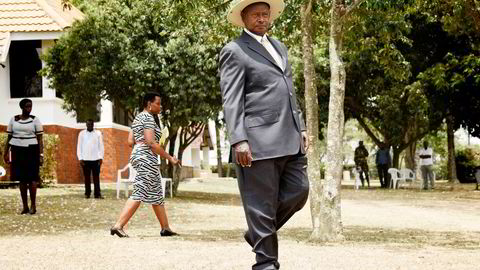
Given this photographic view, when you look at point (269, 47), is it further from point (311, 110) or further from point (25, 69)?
point (25, 69)

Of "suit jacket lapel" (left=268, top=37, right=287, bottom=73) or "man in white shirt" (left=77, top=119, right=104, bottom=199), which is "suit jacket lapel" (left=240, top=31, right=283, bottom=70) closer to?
"suit jacket lapel" (left=268, top=37, right=287, bottom=73)

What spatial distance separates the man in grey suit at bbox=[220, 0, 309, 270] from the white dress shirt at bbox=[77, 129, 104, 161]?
1325cm

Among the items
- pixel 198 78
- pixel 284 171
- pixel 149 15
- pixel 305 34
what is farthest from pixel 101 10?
pixel 284 171

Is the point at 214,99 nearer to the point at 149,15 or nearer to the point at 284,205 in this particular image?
the point at 149,15

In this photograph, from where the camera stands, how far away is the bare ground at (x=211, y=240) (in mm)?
7934

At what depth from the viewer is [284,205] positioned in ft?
20.2

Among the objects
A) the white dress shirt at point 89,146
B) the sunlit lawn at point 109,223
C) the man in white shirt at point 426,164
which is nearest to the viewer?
the sunlit lawn at point 109,223

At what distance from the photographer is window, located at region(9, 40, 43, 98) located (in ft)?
89.1

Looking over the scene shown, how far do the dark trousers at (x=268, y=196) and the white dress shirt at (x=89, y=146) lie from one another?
13385mm

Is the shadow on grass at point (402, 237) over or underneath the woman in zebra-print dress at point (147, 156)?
underneath

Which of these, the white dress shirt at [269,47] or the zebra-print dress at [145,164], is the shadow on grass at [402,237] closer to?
the zebra-print dress at [145,164]

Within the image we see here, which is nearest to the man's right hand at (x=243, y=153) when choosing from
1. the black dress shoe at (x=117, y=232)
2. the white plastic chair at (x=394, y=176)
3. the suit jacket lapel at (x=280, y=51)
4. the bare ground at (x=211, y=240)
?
the suit jacket lapel at (x=280, y=51)

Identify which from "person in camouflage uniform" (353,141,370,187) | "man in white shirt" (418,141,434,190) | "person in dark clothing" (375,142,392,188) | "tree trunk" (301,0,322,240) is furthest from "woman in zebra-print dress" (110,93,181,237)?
"person in dark clothing" (375,142,392,188)

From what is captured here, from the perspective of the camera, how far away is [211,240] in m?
10.4
